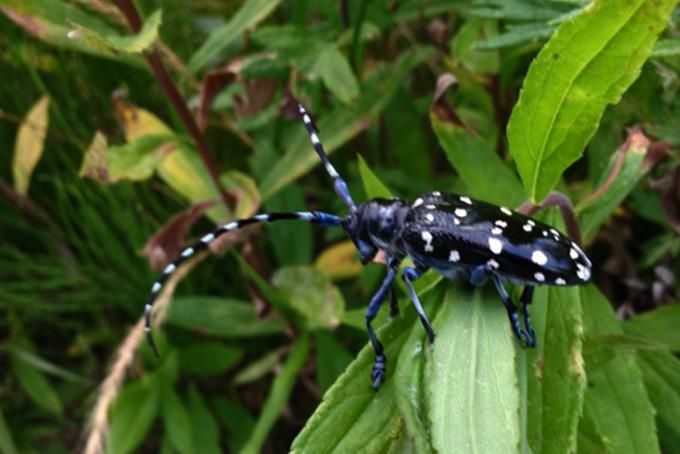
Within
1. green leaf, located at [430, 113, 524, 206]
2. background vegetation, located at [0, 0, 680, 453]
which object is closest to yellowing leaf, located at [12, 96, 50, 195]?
background vegetation, located at [0, 0, 680, 453]

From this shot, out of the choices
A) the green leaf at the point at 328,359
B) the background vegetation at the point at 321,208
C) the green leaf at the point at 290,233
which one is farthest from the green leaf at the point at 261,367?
the green leaf at the point at 290,233

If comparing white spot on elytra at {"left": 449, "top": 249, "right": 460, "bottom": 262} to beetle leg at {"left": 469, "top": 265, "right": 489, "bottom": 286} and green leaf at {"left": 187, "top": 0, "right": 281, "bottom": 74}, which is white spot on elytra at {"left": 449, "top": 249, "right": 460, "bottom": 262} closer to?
beetle leg at {"left": 469, "top": 265, "right": 489, "bottom": 286}

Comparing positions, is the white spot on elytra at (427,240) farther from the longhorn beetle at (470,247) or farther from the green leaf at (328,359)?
the green leaf at (328,359)

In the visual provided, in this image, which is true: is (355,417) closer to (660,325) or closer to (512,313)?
(512,313)

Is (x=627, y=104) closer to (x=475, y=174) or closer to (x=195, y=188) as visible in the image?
(x=475, y=174)

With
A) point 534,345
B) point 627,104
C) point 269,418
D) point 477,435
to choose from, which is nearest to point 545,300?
point 534,345

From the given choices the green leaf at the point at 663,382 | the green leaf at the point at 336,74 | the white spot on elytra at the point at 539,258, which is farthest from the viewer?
the green leaf at the point at 336,74
